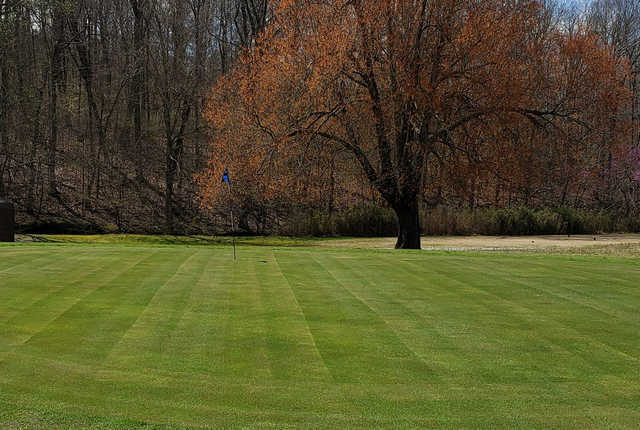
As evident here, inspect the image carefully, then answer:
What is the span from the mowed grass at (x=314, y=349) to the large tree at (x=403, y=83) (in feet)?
35.0

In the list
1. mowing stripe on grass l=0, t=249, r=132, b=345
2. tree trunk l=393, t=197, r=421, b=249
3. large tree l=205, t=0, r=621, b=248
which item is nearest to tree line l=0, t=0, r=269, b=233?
large tree l=205, t=0, r=621, b=248

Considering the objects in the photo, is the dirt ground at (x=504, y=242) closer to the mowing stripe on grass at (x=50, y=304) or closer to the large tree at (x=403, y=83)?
the large tree at (x=403, y=83)

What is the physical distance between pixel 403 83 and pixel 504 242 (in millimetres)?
9588

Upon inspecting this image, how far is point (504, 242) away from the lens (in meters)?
26.8

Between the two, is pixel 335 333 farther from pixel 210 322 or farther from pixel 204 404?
pixel 204 404

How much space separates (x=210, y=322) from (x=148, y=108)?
3174cm

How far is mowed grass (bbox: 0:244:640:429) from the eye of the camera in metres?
4.80

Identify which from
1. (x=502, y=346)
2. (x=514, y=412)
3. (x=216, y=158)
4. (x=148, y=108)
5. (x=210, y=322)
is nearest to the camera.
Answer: (x=514, y=412)

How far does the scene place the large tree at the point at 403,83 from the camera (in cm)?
2023

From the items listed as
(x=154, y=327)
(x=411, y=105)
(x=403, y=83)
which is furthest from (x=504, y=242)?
(x=154, y=327)

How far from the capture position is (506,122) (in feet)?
68.2

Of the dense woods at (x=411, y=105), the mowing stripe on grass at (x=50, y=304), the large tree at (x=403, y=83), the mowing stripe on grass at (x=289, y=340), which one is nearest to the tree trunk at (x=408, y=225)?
the dense woods at (x=411, y=105)

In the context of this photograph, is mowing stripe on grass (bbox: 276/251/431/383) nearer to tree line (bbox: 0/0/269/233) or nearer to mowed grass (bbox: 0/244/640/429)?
mowed grass (bbox: 0/244/640/429)

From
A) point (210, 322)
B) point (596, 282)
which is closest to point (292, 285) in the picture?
point (210, 322)
